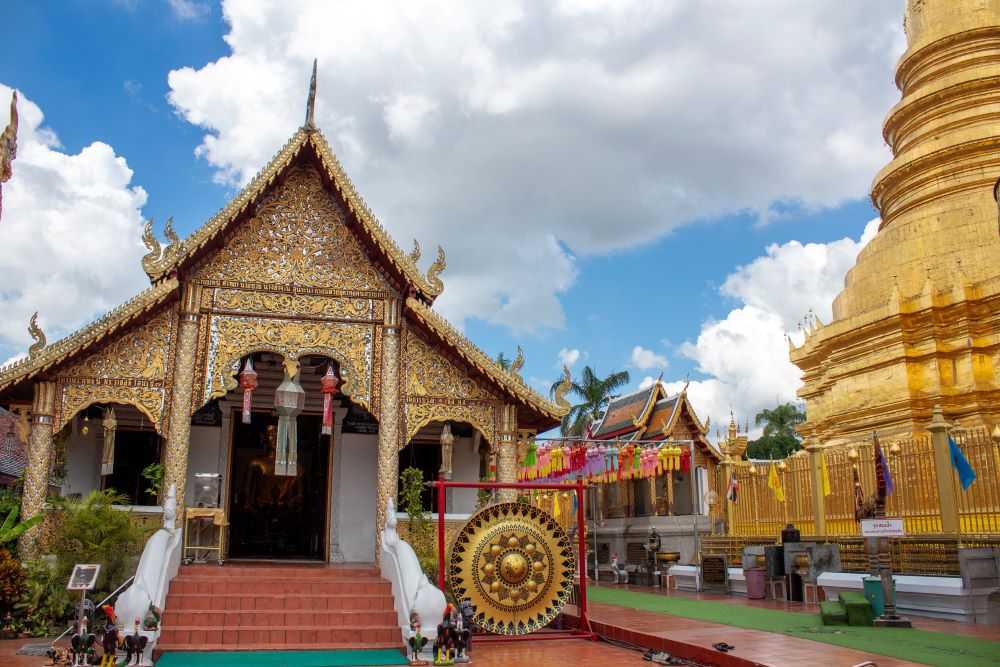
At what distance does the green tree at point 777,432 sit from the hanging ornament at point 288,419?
31.9 metres

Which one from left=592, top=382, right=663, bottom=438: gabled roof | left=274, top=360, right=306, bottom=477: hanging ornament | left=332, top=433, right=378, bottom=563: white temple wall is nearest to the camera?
left=274, top=360, right=306, bottom=477: hanging ornament

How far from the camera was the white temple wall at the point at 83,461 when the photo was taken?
12320 millimetres

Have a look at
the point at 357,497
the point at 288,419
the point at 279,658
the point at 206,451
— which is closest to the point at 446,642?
the point at 279,658

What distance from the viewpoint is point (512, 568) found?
8609mm

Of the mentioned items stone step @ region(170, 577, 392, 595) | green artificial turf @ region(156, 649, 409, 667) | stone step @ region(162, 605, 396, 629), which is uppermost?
stone step @ region(170, 577, 392, 595)

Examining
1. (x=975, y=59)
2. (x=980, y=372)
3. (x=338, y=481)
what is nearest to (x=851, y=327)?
(x=980, y=372)

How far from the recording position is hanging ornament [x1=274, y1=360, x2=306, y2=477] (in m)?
10.8

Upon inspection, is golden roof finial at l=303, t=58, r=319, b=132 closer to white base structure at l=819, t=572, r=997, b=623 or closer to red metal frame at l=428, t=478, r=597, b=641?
red metal frame at l=428, t=478, r=597, b=641

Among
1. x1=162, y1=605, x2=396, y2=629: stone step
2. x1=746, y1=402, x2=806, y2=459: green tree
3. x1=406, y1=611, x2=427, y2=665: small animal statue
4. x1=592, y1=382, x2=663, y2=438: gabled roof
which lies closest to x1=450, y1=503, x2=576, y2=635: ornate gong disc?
x1=406, y1=611, x2=427, y2=665: small animal statue

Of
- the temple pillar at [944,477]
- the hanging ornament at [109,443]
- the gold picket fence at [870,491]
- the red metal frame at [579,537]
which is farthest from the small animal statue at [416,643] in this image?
the temple pillar at [944,477]

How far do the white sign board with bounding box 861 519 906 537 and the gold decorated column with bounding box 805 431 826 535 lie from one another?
3.85 meters

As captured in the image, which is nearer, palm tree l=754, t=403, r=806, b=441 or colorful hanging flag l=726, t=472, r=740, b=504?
colorful hanging flag l=726, t=472, r=740, b=504

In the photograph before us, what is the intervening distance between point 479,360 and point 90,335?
4695mm

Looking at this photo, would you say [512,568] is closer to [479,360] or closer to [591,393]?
[479,360]
